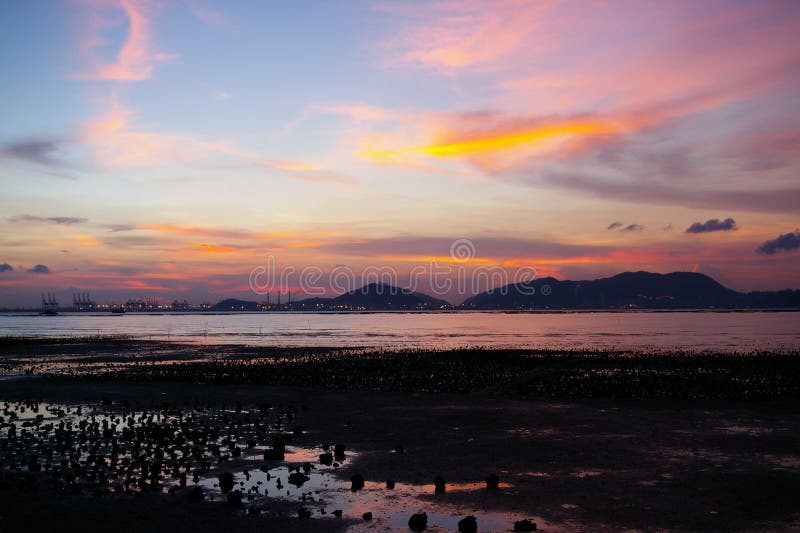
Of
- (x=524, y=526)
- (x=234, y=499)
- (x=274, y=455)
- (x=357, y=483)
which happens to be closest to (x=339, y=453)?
(x=274, y=455)

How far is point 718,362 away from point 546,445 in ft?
132

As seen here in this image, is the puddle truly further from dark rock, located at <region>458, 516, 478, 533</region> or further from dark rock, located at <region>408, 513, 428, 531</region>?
dark rock, located at <region>458, 516, 478, 533</region>

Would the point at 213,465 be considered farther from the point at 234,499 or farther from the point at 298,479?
the point at 234,499

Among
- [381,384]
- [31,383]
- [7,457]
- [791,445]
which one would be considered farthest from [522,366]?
[7,457]

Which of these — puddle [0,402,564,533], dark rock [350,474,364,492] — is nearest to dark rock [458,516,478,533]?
puddle [0,402,564,533]

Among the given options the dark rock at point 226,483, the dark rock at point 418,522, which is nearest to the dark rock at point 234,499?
the dark rock at point 226,483

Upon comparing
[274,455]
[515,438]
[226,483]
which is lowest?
[515,438]

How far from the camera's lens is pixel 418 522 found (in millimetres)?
12812

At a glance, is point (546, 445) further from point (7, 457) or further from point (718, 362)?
point (718, 362)

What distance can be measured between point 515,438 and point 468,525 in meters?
9.84

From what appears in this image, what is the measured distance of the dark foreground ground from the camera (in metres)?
13.7

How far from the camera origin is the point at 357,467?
18.1 metres

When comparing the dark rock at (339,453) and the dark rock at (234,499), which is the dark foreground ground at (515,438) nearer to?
the dark rock at (234,499)

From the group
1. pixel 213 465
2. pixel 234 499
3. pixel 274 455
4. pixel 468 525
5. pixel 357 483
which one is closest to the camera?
pixel 468 525
